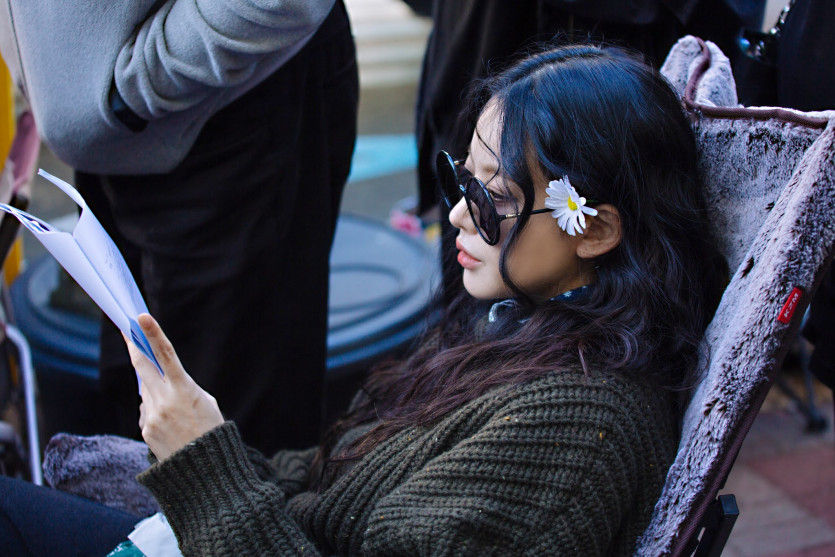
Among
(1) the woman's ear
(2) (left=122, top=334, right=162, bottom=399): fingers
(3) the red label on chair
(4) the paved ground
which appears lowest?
(4) the paved ground

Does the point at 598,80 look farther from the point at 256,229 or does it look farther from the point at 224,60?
the point at 256,229

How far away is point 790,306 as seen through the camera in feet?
3.18

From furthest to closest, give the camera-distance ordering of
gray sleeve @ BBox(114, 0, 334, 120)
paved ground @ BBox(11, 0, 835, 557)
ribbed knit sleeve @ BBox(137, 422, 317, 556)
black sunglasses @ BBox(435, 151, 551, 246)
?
paved ground @ BBox(11, 0, 835, 557), gray sleeve @ BBox(114, 0, 334, 120), black sunglasses @ BBox(435, 151, 551, 246), ribbed knit sleeve @ BBox(137, 422, 317, 556)

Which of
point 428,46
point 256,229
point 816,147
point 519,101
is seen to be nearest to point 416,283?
point 428,46

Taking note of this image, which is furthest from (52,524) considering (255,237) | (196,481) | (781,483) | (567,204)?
(781,483)

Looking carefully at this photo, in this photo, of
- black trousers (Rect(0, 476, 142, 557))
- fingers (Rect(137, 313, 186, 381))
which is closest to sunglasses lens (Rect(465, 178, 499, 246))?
fingers (Rect(137, 313, 186, 381))

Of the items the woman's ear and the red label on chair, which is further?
the woman's ear

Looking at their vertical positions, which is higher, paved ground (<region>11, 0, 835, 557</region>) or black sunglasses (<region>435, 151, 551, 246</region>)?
black sunglasses (<region>435, 151, 551, 246</region>)

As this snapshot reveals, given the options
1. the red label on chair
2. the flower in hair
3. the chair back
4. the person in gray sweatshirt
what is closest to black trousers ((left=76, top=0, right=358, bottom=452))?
the person in gray sweatshirt

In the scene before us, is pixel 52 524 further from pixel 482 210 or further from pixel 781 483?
pixel 781 483

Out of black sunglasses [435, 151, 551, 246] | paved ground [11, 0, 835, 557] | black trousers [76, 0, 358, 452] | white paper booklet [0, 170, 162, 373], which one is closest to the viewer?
white paper booklet [0, 170, 162, 373]

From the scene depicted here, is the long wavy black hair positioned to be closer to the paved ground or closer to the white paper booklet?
the white paper booklet

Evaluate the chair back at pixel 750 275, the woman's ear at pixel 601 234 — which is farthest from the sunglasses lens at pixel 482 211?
the chair back at pixel 750 275

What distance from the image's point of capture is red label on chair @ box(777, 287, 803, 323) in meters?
0.96
